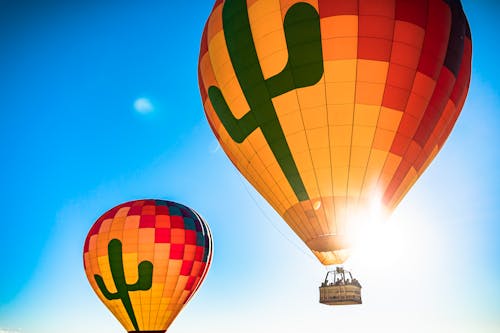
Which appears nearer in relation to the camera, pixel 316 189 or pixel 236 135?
pixel 316 189

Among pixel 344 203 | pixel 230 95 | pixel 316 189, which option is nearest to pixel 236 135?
pixel 230 95

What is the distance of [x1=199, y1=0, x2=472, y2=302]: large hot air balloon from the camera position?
7996 mm

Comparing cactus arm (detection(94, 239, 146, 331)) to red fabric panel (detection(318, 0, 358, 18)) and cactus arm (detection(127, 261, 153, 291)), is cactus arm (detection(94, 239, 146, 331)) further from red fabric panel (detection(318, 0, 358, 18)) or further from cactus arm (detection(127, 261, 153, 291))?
red fabric panel (detection(318, 0, 358, 18))

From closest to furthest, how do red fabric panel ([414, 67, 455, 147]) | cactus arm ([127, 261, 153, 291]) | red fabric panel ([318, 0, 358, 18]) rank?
1. red fabric panel ([318, 0, 358, 18])
2. red fabric panel ([414, 67, 455, 147])
3. cactus arm ([127, 261, 153, 291])

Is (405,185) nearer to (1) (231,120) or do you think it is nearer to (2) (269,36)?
(1) (231,120)

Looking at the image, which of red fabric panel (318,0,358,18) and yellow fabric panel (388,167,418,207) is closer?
red fabric panel (318,0,358,18)

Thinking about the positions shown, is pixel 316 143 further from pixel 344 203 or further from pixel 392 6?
pixel 392 6

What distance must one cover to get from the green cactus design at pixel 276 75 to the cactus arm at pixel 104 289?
9.70m

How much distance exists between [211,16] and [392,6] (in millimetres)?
4469

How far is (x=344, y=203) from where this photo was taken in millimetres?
8117

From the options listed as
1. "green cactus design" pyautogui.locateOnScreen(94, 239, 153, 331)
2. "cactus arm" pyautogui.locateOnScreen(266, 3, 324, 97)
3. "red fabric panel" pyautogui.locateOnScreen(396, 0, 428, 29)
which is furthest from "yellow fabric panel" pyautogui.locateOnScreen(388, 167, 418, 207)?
"green cactus design" pyautogui.locateOnScreen(94, 239, 153, 331)

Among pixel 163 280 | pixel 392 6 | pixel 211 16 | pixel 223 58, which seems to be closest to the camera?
pixel 392 6

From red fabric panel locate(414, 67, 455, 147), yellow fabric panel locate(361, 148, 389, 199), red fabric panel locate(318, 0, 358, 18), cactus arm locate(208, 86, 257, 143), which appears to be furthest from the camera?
cactus arm locate(208, 86, 257, 143)

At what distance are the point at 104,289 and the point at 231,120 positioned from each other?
10325mm
